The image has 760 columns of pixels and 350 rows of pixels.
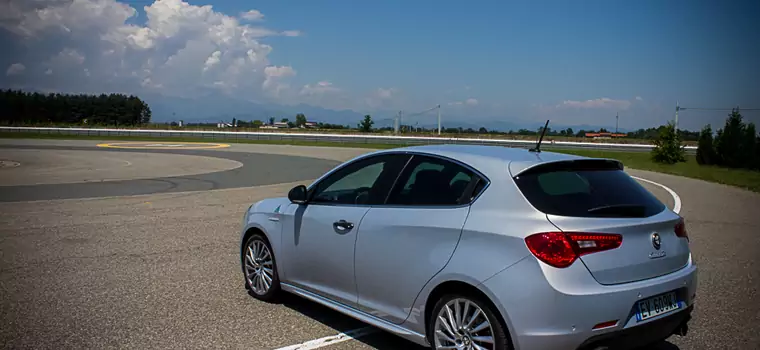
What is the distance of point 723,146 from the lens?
3244 cm

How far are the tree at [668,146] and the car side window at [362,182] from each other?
3368 centimetres

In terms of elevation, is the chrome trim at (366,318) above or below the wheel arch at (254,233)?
below

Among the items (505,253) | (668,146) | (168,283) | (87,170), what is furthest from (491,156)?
(668,146)

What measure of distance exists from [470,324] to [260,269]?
8.78 ft

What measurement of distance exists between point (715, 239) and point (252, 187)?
1173 cm

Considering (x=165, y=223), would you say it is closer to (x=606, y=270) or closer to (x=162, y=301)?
(x=162, y=301)

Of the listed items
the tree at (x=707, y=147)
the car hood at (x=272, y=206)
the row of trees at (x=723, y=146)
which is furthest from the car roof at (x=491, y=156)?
the tree at (x=707, y=147)

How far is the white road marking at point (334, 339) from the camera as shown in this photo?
180 inches

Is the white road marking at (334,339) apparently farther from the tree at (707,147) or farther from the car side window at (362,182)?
the tree at (707,147)

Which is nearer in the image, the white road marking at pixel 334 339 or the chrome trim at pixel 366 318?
the chrome trim at pixel 366 318

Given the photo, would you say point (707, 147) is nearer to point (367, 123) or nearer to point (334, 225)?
point (334, 225)

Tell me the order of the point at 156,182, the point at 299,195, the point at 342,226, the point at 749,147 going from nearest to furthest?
the point at 342,226
the point at 299,195
the point at 156,182
the point at 749,147

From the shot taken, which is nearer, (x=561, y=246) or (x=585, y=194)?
(x=561, y=246)

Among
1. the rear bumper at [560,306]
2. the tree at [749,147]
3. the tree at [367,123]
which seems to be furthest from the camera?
the tree at [367,123]
